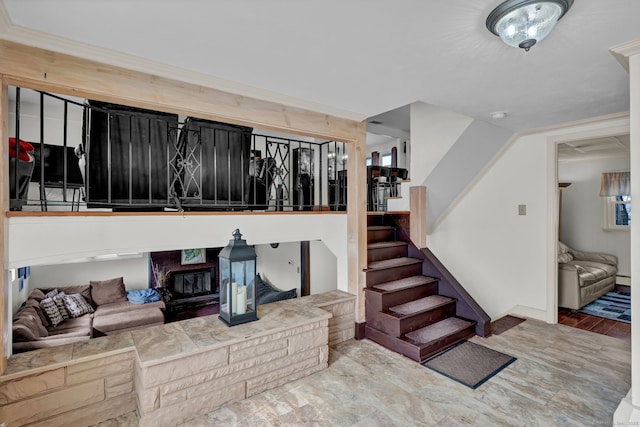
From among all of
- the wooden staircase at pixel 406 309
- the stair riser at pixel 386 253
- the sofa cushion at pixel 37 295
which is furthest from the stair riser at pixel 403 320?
the sofa cushion at pixel 37 295

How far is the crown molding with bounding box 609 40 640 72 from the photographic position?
1824 mm

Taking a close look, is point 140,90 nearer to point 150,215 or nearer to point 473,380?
point 150,215

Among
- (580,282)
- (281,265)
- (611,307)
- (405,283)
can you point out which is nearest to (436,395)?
(405,283)

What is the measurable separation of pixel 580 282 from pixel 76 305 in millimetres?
7253

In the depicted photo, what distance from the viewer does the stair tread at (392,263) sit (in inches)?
140

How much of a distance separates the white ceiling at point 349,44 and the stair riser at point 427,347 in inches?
87.1

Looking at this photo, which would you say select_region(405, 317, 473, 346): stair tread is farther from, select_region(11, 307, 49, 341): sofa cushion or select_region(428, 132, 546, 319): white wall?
select_region(11, 307, 49, 341): sofa cushion

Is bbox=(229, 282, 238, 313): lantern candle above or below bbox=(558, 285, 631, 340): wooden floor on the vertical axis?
above

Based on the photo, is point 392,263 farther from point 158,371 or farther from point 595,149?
point 595,149

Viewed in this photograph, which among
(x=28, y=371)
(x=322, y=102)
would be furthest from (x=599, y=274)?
(x=28, y=371)

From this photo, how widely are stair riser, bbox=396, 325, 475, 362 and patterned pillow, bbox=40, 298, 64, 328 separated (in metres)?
4.53

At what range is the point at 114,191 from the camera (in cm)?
250

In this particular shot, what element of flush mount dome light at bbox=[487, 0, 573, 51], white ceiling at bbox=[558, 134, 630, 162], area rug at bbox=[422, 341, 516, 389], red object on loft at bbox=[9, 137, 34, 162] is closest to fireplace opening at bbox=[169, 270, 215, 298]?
red object on loft at bbox=[9, 137, 34, 162]

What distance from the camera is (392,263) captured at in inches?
147
